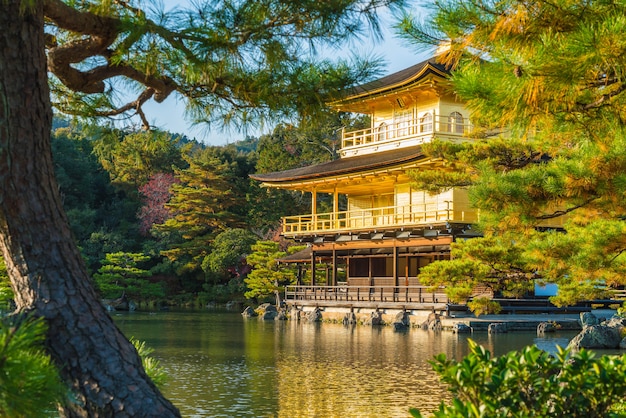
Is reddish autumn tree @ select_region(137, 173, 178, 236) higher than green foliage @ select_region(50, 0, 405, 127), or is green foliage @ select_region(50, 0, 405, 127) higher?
reddish autumn tree @ select_region(137, 173, 178, 236)

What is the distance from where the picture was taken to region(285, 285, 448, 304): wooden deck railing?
65.3 ft

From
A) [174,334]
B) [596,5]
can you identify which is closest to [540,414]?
[596,5]

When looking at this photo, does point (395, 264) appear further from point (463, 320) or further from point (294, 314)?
point (294, 314)

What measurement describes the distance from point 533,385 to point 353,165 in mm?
19344

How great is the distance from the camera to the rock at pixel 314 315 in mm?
22608

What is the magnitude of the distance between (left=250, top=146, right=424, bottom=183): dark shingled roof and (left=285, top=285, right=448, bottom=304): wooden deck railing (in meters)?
3.15

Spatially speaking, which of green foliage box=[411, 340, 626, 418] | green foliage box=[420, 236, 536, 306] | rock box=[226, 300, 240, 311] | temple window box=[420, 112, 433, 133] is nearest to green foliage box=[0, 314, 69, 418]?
green foliage box=[411, 340, 626, 418]

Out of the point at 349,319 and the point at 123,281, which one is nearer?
the point at 349,319

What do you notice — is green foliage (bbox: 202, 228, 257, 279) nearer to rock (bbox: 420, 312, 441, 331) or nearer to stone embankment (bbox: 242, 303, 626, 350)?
stone embankment (bbox: 242, 303, 626, 350)

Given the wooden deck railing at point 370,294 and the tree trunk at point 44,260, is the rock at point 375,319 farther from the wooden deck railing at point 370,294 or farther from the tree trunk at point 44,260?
the tree trunk at point 44,260

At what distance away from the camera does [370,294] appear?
2191 cm

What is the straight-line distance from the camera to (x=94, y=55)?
408 centimetres

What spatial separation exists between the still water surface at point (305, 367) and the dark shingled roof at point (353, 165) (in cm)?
421

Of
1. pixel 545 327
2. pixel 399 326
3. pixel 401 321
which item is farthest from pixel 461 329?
pixel 401 321
